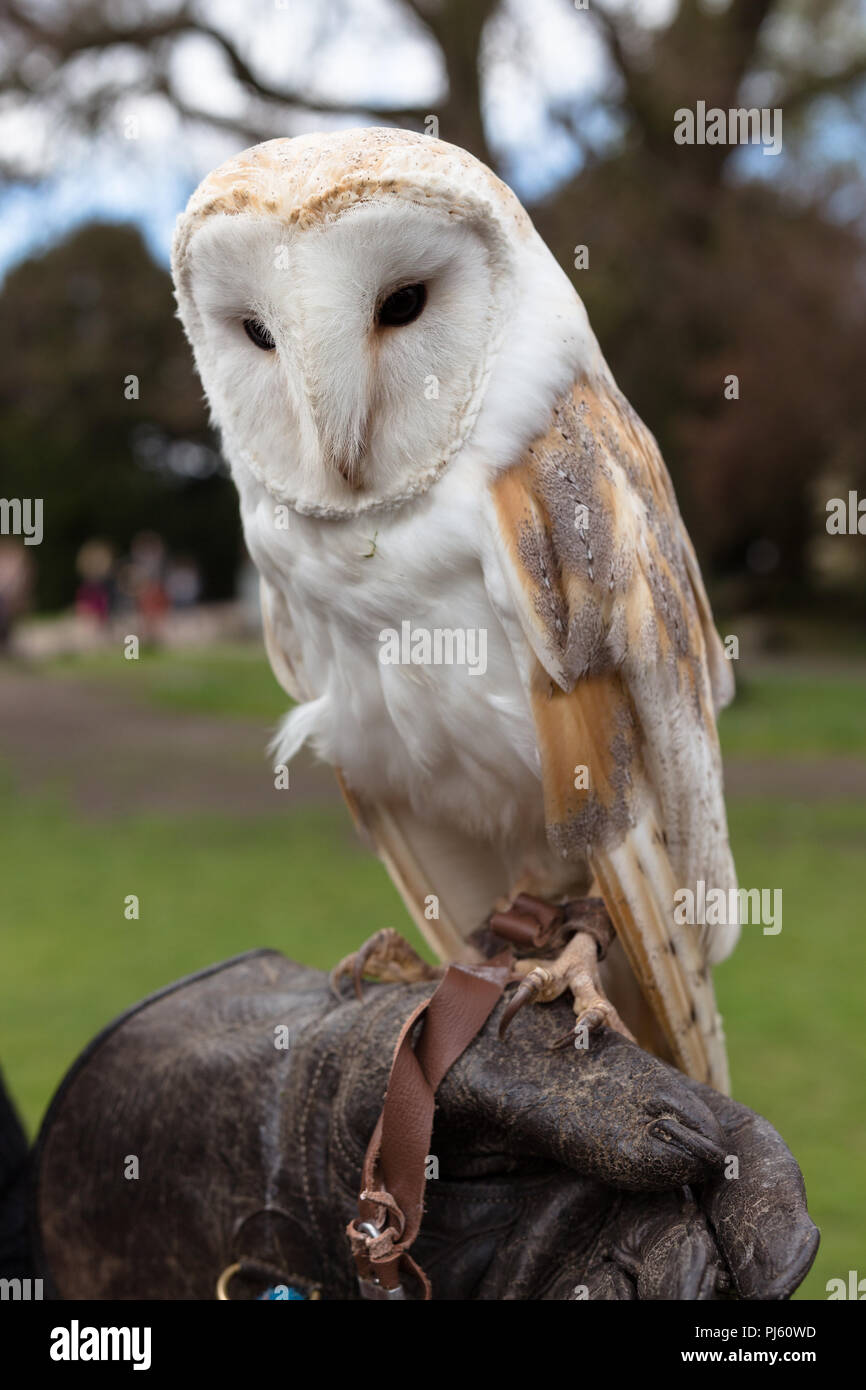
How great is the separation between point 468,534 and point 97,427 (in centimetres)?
2135

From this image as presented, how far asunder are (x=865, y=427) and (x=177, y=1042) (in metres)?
12.3

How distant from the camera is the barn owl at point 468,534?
138 cm

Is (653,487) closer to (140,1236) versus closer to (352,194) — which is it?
(352,194)

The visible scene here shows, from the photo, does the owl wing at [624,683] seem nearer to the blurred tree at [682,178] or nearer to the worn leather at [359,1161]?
the worn leather at [359,1161]

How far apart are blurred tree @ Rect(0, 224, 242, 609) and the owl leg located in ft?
62.6

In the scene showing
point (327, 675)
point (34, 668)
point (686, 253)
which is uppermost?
point (686, 253)

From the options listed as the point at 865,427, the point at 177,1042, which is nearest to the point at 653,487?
the point at 177,1042

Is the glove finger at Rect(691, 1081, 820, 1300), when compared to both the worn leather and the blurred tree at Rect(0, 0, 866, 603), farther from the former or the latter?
the blurred tree at Rect(0, 0, 866, 603)

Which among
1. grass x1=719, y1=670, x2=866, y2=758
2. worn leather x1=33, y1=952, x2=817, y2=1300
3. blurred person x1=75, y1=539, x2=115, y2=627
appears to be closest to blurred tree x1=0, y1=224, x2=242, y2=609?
blurred person x1=75, y1=539, x2=115, y2=627

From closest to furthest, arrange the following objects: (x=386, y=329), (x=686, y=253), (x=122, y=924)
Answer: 1. (x=386, y=329)
2. (x=122, y=924)
3. (x=686, y=253)

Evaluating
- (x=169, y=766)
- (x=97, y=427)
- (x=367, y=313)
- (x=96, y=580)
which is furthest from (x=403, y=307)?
(x=97, y=427)

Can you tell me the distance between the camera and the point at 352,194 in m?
1.33

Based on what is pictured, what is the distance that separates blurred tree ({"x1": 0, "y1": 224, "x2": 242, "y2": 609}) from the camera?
2066 cm

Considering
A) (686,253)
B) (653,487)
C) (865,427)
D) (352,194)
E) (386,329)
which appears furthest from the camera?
(865,427)
